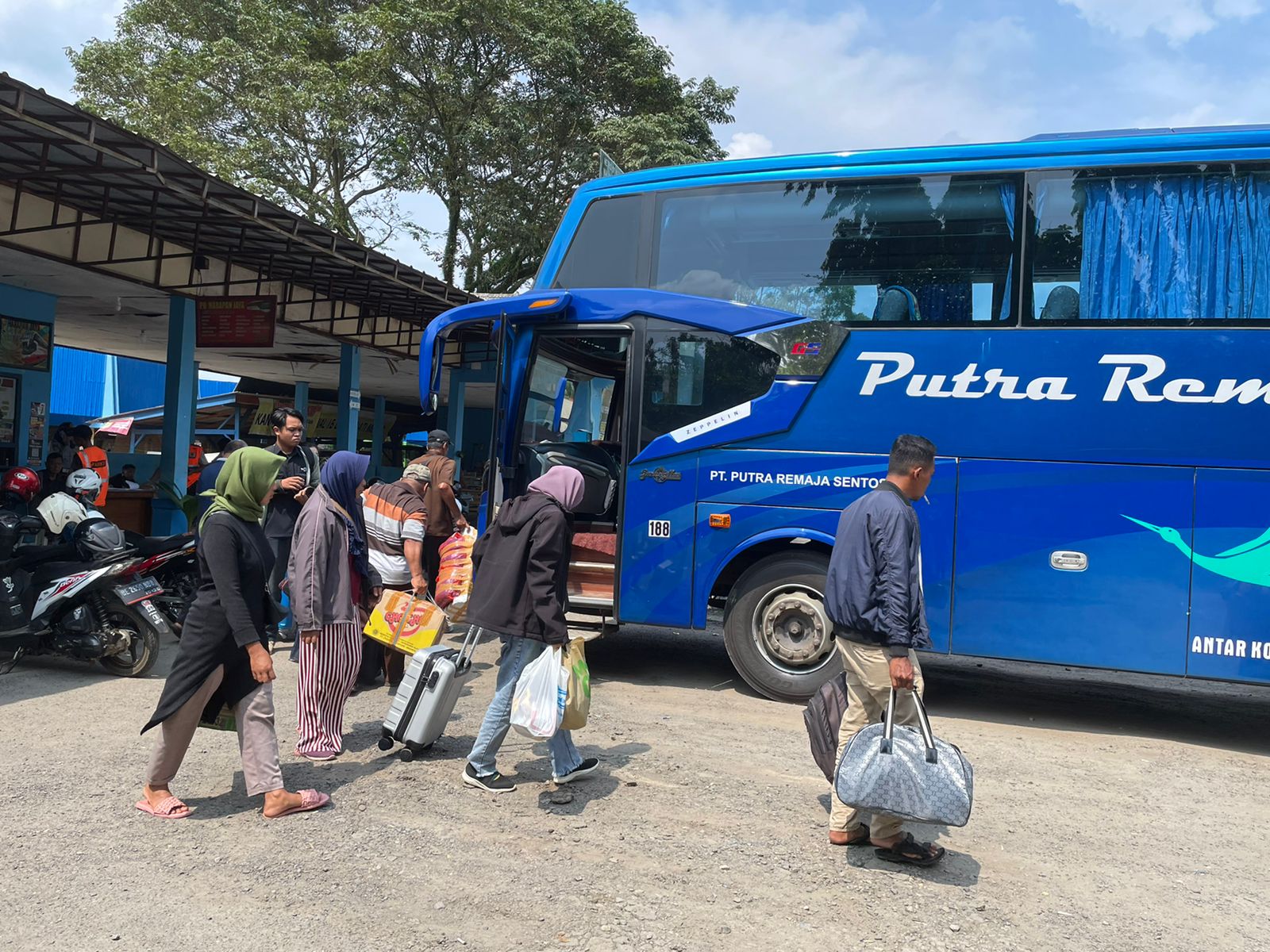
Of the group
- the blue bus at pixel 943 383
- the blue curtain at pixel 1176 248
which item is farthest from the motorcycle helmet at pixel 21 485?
the blue curtain at pixel 1176 248

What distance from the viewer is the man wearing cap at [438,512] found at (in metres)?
7.48

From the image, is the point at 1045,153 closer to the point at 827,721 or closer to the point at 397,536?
the point at 827,721

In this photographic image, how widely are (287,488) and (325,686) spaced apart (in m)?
2.22

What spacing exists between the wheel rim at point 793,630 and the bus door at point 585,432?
1.14m

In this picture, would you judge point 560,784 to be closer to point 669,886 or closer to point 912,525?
point 669,886

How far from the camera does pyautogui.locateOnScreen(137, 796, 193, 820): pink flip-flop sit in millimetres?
4223

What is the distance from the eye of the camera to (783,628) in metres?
6.91

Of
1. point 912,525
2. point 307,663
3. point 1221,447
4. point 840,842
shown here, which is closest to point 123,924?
point 307,663

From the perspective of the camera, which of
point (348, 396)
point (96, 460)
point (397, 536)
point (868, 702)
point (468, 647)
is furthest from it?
point (348, 396)

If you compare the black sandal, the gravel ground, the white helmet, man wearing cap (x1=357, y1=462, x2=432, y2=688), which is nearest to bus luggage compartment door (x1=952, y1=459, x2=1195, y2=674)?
the gravel ground

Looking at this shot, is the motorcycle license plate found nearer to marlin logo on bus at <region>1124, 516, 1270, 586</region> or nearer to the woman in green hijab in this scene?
the woman in green hijab

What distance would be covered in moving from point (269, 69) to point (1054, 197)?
19.4 m

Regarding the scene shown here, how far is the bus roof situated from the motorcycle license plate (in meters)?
4.74

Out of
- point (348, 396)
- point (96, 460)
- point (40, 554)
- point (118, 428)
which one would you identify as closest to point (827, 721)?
point (40, 554)
